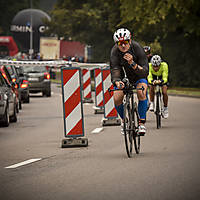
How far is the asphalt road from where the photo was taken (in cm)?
766

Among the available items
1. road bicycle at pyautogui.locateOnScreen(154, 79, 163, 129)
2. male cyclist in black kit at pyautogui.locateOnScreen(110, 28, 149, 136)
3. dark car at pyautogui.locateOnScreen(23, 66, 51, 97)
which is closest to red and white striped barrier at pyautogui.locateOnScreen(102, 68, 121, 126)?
road bicycle at pyautogui.locateOnScreen(154, 79, 163, 129)

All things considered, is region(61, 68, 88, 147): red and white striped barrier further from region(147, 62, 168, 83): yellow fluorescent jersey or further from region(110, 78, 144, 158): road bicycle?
region(147, 62, 168, 83): yellow fluorescent jersey

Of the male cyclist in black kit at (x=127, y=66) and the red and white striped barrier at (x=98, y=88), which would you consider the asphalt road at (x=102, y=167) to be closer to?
the male cyclist in black kit at (x=127, y=66)

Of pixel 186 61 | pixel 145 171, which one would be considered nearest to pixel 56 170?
pixel 145 171

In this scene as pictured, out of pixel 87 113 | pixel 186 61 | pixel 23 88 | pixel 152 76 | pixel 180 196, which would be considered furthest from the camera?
pixel 186 61

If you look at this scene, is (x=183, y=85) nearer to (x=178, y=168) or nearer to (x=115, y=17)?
(x=115, y=17)

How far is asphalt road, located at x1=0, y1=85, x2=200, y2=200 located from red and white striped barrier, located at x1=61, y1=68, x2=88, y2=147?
1.04ft

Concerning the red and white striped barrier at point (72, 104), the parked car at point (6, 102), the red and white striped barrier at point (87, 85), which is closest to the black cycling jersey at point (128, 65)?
the red and white striped barrier at point (72, 104)

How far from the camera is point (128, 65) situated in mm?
10930

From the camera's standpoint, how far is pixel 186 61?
129 ft

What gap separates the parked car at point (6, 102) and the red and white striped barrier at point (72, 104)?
12.4ft

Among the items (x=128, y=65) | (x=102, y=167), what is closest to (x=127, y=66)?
(x=128, y=65)

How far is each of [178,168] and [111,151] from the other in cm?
236

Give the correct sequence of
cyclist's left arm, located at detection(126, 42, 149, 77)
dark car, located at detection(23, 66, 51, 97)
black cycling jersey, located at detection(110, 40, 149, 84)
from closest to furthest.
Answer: black cycling jersey, located at detection(110, 40, 149, 84) → cyclist's left arm, located at detection(126, 42, 149, 77) → dark car, located at detection(23, 66, 51, 97)
